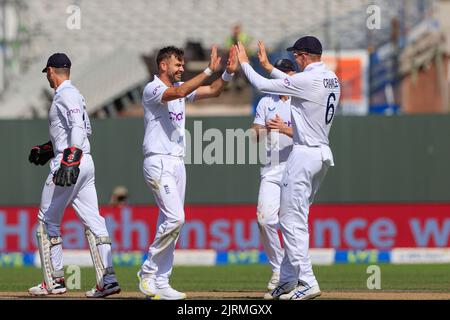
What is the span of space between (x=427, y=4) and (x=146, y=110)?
67.3ft

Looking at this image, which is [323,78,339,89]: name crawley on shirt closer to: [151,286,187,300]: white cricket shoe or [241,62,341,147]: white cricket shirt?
[241,62,341,147]: white cricket shirt

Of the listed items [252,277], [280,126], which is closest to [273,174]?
[280,126]

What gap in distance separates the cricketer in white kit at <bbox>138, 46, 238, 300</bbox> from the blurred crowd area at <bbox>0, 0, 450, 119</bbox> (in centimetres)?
1392

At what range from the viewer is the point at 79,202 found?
12.9 m

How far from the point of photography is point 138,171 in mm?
22938

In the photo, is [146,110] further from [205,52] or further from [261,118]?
[205,52]

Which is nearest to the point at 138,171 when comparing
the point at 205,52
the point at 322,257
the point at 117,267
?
the point at 117,267

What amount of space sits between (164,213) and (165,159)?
58 cm

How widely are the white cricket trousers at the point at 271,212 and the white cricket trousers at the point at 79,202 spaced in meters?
2.03

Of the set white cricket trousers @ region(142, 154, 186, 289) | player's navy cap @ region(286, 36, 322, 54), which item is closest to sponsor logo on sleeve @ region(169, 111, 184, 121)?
white cricket trousers @ region(142, 154, 186, 289)

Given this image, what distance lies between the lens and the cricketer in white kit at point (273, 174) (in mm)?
13883

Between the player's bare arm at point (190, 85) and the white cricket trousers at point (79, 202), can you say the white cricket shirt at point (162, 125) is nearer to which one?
the player's bare arm at point (190, 85)

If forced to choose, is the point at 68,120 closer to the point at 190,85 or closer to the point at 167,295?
the point at 190,85

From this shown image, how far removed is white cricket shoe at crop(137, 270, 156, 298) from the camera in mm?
12211
